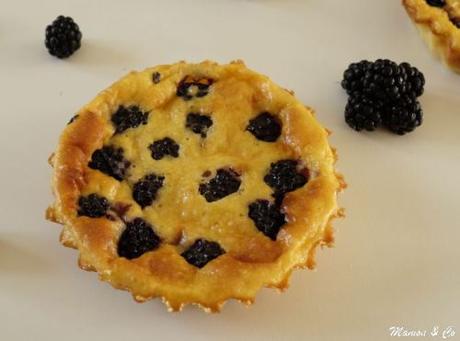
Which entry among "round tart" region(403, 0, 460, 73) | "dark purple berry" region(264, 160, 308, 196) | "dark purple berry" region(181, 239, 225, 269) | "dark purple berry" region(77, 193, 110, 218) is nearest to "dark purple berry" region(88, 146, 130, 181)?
"dark purple berry" region(77, 193, 110, 218)

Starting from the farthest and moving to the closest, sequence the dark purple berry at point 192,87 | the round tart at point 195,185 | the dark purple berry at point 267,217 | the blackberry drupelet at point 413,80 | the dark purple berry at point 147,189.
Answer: the blackberry drupelet at point 413,80 < the dark purple berry at point 192,87 < the dark purple berry at point 147,189 < the dark purple berry at point 267,217 < the round tart at point 195,185

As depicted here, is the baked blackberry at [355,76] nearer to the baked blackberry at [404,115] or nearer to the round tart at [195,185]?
the baked blackberry at [404,115]

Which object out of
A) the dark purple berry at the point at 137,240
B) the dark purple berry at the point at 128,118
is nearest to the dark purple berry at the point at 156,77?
the dark purple berry at the point at 128,118

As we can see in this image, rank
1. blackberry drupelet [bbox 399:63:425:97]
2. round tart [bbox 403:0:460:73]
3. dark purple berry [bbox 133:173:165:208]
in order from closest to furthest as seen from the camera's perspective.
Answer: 1. dark purple berry [bbox 133:173:165:208]
2. blackberry drupelet [bbox 399:63:425:97]
3. round tart [bbox 403:0:460:73]

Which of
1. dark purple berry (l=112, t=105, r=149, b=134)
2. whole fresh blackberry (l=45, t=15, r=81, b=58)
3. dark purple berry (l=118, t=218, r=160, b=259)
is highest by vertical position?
whole fresh blackberry (l=45, t=15, r=81, b=58)

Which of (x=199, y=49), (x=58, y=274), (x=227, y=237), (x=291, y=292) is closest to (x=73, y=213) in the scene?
(x=58, y=274)

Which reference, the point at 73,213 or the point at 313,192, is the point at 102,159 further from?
the point at 313,192

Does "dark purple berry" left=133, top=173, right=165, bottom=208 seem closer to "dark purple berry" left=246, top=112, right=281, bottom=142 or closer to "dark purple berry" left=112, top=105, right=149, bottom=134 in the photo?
"dark purple berry" left=112, top=105, right=149, bottom=134
